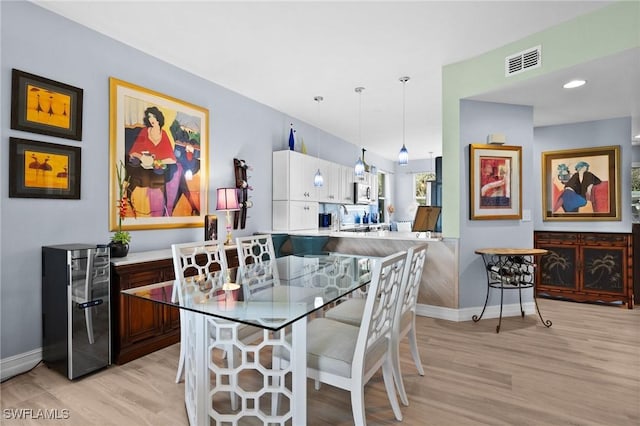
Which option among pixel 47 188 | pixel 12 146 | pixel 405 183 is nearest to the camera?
pixel 12 146

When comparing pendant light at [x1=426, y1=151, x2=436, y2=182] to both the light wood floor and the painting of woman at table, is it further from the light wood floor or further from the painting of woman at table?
the painting of woman at table

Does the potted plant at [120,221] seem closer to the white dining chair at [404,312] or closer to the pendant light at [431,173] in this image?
the white dining chair at [404,312]

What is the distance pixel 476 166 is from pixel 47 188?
3.99 m

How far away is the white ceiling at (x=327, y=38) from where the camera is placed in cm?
261

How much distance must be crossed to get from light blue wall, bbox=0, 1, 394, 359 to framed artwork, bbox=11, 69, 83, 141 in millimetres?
48

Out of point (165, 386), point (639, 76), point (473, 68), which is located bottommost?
point (165, 386)

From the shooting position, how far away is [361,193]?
7.16m

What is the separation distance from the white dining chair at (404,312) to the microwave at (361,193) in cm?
448

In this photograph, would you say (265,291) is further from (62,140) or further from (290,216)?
(290,216)

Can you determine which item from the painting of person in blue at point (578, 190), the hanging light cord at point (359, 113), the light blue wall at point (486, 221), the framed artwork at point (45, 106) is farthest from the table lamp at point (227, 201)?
the painting of person in blue at point (578, 190)

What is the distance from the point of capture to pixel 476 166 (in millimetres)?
3744

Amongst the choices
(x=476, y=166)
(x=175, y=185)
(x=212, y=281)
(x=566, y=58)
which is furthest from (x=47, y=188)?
(x=566, y=58)

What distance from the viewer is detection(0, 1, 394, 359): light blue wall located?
2420mm

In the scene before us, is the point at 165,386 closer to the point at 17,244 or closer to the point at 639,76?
the point at 17,244
